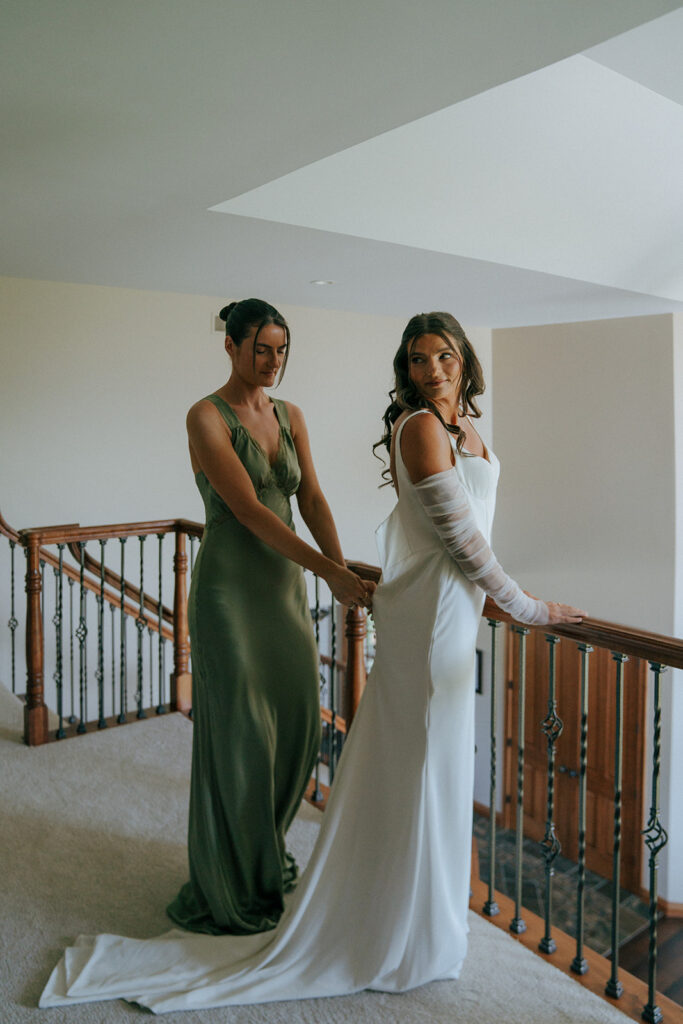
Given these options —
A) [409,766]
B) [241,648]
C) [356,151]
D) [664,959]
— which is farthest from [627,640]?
[664,959]

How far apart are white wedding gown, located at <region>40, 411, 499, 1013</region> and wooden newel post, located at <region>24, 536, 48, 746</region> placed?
1864 millimetres

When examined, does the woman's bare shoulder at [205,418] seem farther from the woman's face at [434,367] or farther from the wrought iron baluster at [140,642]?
the wrought iron baluster at [140,642]

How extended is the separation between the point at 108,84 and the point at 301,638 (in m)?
1.73

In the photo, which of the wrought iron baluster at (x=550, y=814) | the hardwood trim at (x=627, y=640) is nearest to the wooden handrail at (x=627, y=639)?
the hardwood trim at (x=627, y=640)

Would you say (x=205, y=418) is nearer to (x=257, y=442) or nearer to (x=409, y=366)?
(x=257, y=442)

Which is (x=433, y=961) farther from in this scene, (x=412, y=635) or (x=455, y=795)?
(x=412, y=635)

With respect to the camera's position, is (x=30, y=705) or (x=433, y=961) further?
(x=30, y=705)

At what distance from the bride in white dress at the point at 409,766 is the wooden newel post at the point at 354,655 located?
2.82 ft

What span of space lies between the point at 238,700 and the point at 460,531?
87 centimetres

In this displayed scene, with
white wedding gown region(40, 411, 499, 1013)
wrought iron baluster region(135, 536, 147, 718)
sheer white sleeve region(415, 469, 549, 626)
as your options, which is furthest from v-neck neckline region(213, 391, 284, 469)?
wrought iron baluster region(135, 536, 147, 718)

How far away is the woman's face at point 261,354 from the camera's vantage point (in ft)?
7.23

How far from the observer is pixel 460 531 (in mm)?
1853

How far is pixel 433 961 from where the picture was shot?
2027mm

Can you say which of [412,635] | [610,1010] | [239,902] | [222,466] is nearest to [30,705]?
[239,902]
